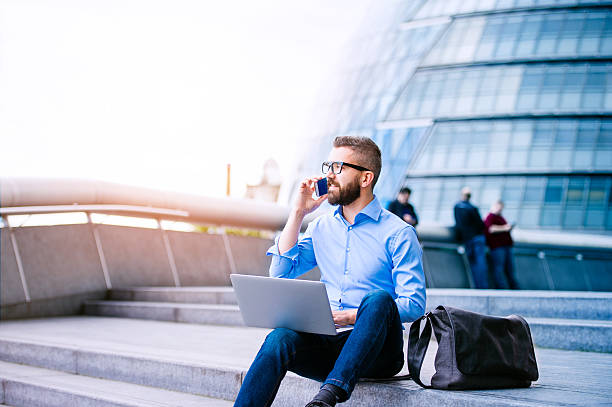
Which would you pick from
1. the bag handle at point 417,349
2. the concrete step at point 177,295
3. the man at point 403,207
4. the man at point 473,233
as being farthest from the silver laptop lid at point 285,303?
the man at point 473,233

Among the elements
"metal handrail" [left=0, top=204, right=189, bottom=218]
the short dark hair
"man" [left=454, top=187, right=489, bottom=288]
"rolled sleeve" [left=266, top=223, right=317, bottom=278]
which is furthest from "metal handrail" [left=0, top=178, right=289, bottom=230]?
the short dark hair

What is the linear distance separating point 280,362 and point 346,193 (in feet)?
3.09

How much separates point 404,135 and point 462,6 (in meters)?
5.30

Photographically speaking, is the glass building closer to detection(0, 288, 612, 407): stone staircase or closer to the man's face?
detection(0, 288, 612, 407): stone staircase

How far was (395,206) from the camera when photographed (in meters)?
11.9

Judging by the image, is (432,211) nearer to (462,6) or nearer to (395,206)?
(462,6)

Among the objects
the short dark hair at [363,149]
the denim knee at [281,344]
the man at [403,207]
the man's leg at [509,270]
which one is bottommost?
the man's leg at [509,270]

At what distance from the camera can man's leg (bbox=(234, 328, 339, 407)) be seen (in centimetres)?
339

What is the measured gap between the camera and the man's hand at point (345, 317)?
143 inches

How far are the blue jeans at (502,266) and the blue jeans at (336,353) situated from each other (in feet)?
28.6

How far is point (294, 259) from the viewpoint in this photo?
13.5 feet

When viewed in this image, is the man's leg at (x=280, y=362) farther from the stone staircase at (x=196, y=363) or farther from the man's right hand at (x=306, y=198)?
the man's right hand at (x=306, y=198)

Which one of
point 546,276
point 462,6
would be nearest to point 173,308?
point 546,276

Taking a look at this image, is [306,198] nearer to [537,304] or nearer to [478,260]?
[537,304]
